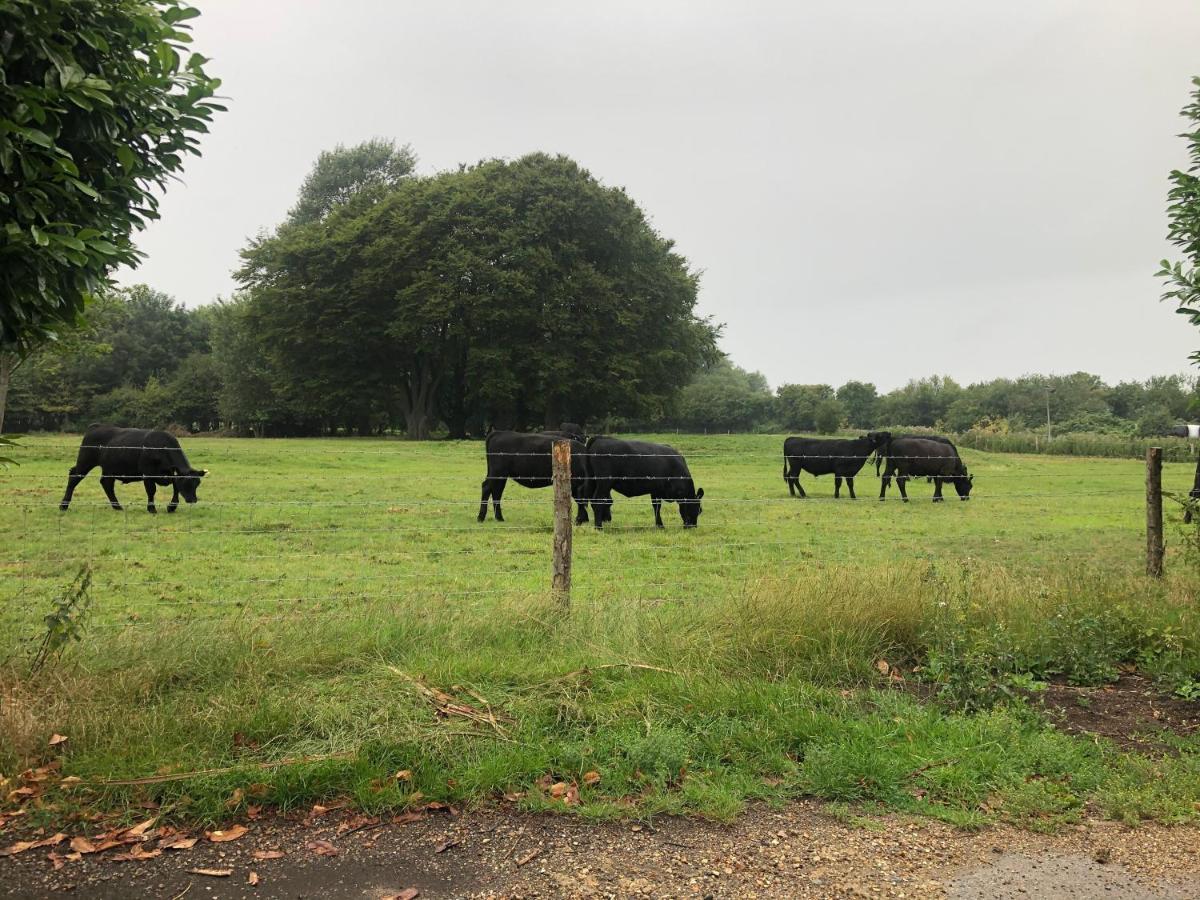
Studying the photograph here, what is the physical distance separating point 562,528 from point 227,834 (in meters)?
3.10

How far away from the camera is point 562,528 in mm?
6156

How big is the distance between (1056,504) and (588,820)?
2002 cm

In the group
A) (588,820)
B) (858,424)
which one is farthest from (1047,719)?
Result: (858,424)

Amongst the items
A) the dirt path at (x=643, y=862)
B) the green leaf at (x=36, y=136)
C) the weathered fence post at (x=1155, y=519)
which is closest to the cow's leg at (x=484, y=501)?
the weathered fence post at (x=1155, y=519)

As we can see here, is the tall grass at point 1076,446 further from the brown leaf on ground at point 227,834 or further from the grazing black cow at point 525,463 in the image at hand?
the brown leaf on ground at point 227,834

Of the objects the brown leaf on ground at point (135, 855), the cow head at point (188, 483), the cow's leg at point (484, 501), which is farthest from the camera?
the cow head at point (188, 483)

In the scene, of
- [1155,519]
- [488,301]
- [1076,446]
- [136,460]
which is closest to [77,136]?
[1155,519]

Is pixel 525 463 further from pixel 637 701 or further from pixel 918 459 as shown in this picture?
pixel 918 459

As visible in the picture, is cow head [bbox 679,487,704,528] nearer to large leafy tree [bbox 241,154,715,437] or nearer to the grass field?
the grass field

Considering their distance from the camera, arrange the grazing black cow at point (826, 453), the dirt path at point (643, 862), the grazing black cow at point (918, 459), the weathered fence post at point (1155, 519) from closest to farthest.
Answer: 1. the dirt path at point (643, 862)
2. the weathered fence post at point (1155, 519)
3. the grazing black cow at point (826, 453)
4. the grazing black cow at point (918, 459)

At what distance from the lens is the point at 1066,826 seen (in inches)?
147

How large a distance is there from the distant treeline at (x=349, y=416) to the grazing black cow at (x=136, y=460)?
21.9 meters

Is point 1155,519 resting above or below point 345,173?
below

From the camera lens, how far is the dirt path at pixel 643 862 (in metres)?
3.25
